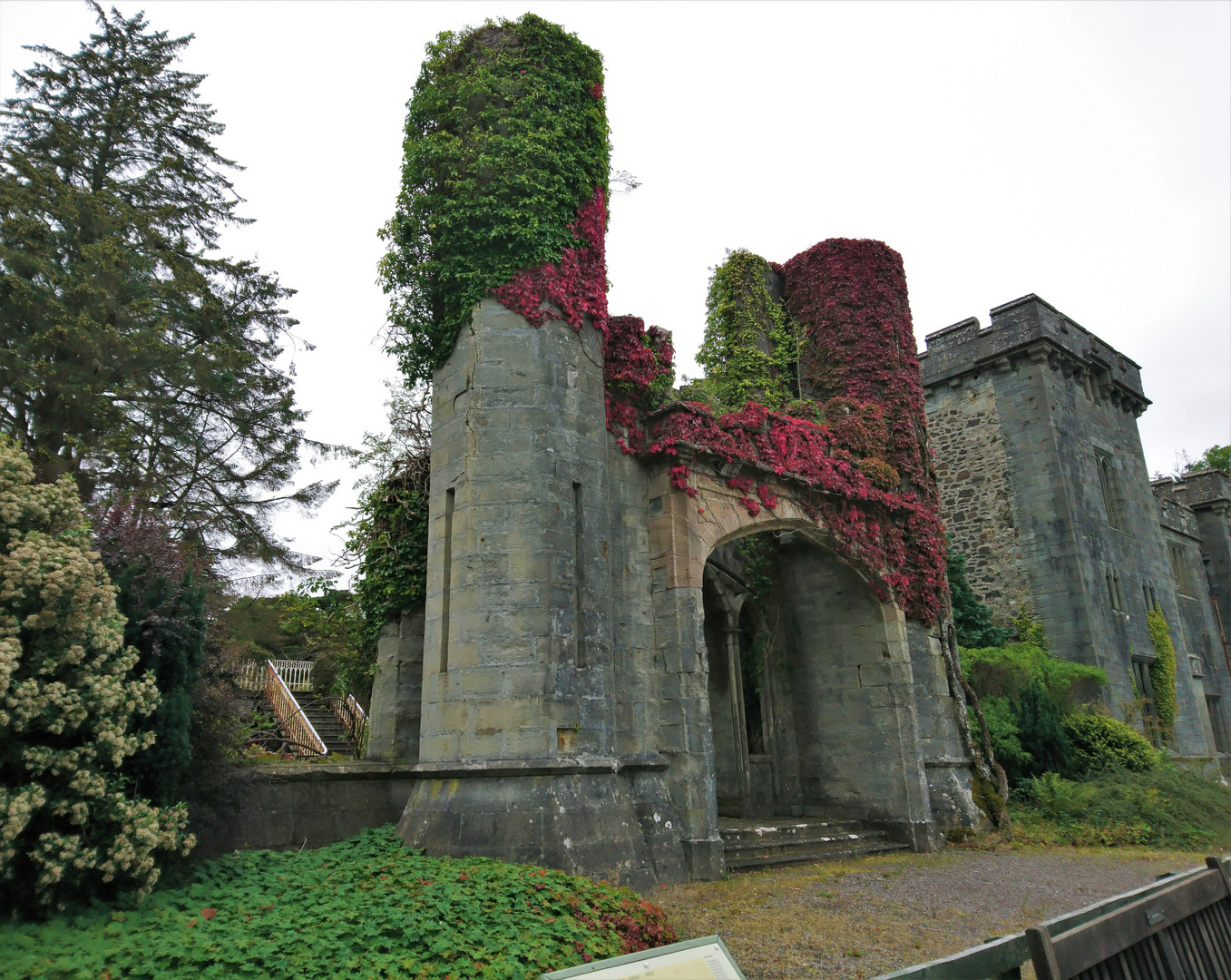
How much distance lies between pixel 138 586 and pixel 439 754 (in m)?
3.31

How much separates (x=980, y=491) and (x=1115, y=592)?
13.2ft

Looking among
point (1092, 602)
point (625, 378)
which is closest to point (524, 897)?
point (625, 378)

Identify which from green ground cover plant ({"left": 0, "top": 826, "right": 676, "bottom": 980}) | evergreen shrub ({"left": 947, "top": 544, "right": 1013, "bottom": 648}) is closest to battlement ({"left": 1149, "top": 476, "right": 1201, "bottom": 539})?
evergreen shrub ({"left": 947, "top": 544, "right": 1013, "bottom": 648})

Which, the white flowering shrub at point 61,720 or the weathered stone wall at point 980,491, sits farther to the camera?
the weathered stone wall at point 980,491

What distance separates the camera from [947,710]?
13.7 m

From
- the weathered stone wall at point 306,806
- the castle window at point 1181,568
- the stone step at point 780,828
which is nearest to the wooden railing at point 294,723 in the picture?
the weathered stone wall at point 306,806

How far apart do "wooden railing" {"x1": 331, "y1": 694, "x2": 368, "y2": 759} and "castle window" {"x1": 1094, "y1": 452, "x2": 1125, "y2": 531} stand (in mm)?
19160

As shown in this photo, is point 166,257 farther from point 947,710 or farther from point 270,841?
point 947,710

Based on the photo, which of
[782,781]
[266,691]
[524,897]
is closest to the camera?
[524,897]

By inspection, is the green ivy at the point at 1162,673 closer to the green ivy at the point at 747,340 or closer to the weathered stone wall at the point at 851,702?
the weathered stone wall at the point at 851,702

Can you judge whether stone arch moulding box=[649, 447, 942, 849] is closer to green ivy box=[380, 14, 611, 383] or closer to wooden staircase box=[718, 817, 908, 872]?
wooden staircase box=[718, 817, 908, 872]

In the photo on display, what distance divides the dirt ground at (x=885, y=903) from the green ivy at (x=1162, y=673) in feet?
38.6

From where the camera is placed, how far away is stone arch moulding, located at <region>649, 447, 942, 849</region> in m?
10.0

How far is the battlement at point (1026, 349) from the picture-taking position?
2114 cm
